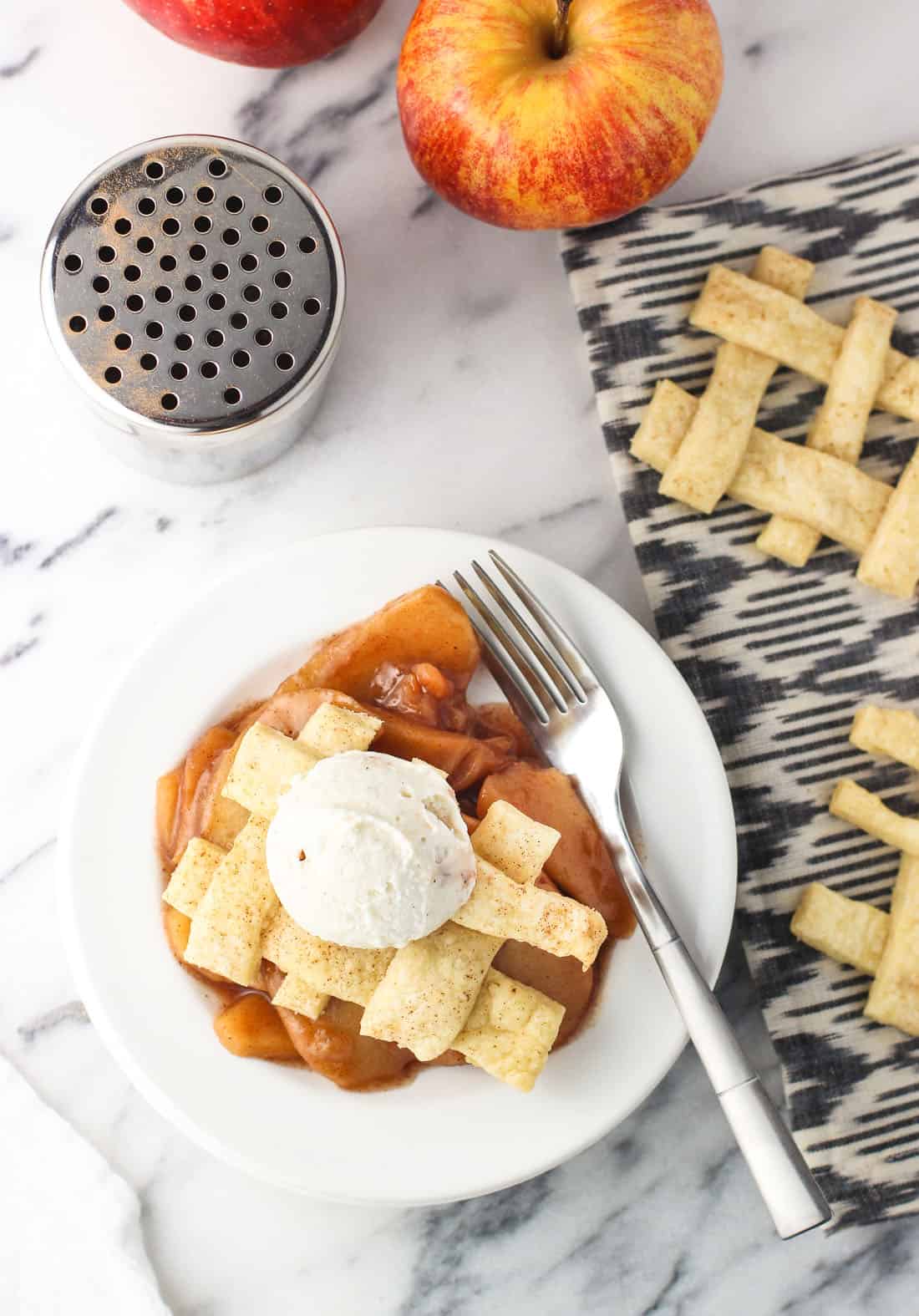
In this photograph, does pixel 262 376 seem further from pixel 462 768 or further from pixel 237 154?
pixel 462 768

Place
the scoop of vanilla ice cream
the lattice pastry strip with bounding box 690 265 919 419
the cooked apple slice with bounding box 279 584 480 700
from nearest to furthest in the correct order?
the scoop of vanilla ice cream → the cooked apple slice with bounding box 279 584 480 700 → the lattice pastry strip with bounding box 690 265 919 419

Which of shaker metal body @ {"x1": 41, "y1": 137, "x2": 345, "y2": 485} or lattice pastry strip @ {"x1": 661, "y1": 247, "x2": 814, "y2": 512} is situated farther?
lattice pastry strip @ {"x1": 661, "y1": 247, "x2": 814, "y2": 512}

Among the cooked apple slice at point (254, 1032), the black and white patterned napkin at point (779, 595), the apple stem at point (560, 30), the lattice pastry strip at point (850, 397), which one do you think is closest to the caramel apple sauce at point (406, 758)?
the cooked apple slice at point (254, 1032)

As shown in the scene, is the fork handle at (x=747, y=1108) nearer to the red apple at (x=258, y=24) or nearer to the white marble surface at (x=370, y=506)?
the white marble surface at (x=370, y=506)

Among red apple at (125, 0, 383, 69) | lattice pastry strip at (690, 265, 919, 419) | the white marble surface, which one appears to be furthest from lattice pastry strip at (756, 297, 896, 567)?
red apple at (125, 0, 383, 69)

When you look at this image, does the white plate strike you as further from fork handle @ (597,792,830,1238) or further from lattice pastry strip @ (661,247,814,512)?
lattice pastry strip @ (661,247,814,512)

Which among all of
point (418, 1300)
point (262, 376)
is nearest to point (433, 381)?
point (262, 376)

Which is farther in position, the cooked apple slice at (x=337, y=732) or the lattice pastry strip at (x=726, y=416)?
the lattice pastry strip at (x=726, y=416)
